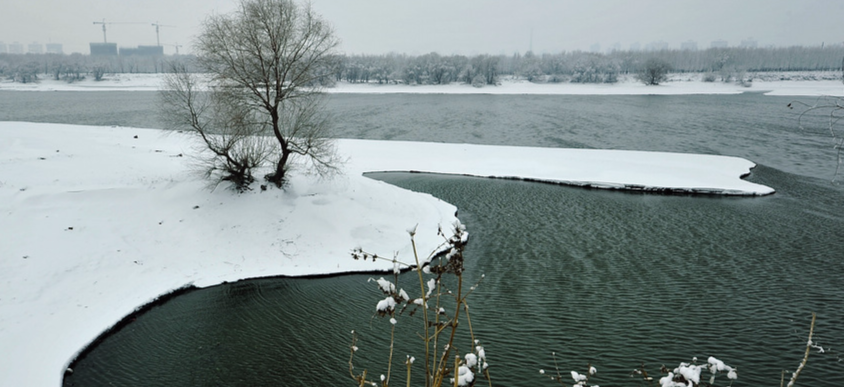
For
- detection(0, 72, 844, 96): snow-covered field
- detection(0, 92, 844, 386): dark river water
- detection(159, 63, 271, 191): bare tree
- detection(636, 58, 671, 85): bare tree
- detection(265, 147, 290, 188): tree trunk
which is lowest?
detection(0, 92, 844, 386): dark river water

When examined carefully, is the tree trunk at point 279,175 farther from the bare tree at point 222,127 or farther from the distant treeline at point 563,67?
the distant treeline at point 563,67

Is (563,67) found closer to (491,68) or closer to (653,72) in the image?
(491,68)

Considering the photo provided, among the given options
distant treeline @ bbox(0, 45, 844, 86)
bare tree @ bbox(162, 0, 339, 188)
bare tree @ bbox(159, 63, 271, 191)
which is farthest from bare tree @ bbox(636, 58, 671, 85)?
bare tree @ bbox(159, 63, 271, 191)

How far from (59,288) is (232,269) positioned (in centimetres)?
450

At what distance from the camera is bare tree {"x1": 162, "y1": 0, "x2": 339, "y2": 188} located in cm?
1822

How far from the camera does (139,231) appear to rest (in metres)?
16.2

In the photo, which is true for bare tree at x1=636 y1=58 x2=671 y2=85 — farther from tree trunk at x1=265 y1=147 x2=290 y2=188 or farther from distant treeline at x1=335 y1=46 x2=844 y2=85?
tree trunk at x1=265 y1=147 x2=290 y2=188

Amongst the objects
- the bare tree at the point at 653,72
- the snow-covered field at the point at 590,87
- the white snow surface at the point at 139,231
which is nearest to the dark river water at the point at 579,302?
the white snow surface at the point at 139,231

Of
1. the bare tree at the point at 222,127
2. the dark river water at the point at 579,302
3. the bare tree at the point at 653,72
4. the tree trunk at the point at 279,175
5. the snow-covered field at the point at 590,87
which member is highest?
the bare tree at the point at 653,72

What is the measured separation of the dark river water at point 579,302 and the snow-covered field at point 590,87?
6846 cm

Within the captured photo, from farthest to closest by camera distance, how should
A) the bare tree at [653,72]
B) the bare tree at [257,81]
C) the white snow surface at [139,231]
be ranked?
the bare tree at [653,72]
the bare tree at [257,81]
the white snow surface at [139,231]

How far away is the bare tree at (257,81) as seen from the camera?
18219mm

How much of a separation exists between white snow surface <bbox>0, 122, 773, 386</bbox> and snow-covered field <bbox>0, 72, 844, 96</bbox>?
69.3 meters

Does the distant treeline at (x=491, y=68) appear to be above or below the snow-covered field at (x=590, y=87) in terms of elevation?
above
